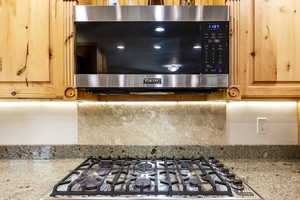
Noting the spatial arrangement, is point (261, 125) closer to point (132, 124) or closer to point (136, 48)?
point (132, 124)

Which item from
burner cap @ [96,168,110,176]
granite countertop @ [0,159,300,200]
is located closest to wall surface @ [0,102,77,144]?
granite countertop @ [0,159,300,200]

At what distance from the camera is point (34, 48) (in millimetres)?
1348

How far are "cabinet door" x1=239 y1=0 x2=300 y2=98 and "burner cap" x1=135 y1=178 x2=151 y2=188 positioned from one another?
0.59 meters

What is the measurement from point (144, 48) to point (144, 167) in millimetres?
553

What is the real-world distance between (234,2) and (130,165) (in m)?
0.91

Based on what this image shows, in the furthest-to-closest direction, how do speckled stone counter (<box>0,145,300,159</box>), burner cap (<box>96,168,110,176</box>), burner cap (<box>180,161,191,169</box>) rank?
speckled stone counter (<box>0,145,300,159</box>)
burner cap (<box>180,161,191,169</box>)
burner cap (<box>96,168,110,176</box>)

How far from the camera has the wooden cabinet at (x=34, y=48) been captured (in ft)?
4.42

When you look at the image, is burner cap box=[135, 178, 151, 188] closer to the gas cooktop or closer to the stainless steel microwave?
the gas cooktop

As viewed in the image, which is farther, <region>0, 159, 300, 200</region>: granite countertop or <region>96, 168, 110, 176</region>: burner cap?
<region>96, 168, 110, 176</region>: burner cap

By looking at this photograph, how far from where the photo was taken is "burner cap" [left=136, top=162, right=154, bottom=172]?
1.35m

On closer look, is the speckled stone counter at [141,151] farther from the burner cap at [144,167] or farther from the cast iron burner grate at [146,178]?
the burner cap at [144,167]

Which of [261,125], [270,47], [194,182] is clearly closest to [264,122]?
[261,125]

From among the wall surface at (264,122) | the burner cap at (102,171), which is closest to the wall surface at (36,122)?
the burner cap at (102,171)

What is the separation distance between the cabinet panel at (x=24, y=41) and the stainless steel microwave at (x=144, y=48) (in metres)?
0.16
